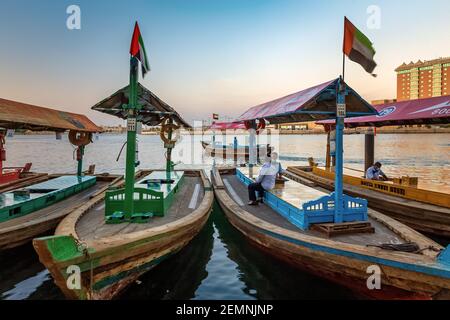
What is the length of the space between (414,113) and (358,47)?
5.57 metres

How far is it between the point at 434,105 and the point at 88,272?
11332mm

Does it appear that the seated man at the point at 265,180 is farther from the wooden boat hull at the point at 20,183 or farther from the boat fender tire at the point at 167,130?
the wooden boat hull at the point at 20,183

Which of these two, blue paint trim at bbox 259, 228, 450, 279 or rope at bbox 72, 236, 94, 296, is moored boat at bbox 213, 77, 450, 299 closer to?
blue paint trim at bbox 259, 228, 450, 279

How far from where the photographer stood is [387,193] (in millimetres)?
11156

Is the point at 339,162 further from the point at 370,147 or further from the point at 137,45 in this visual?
the point at 370,147

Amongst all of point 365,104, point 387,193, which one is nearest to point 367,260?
point 365,104

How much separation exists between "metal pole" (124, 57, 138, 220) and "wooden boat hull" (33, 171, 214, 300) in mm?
1171

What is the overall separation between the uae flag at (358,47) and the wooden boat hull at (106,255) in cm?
552

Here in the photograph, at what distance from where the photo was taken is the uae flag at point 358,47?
6.80 m

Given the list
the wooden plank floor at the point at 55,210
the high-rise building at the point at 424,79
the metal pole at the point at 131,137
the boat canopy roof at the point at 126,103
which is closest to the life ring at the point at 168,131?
the boat canopy roof at the point at 126,103

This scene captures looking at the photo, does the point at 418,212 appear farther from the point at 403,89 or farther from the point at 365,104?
the point at 403,89

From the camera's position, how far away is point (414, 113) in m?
10.9

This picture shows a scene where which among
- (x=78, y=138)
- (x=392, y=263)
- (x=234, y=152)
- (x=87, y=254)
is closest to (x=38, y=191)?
(x=78, y=138)

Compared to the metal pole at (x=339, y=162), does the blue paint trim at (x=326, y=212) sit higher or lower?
lower
